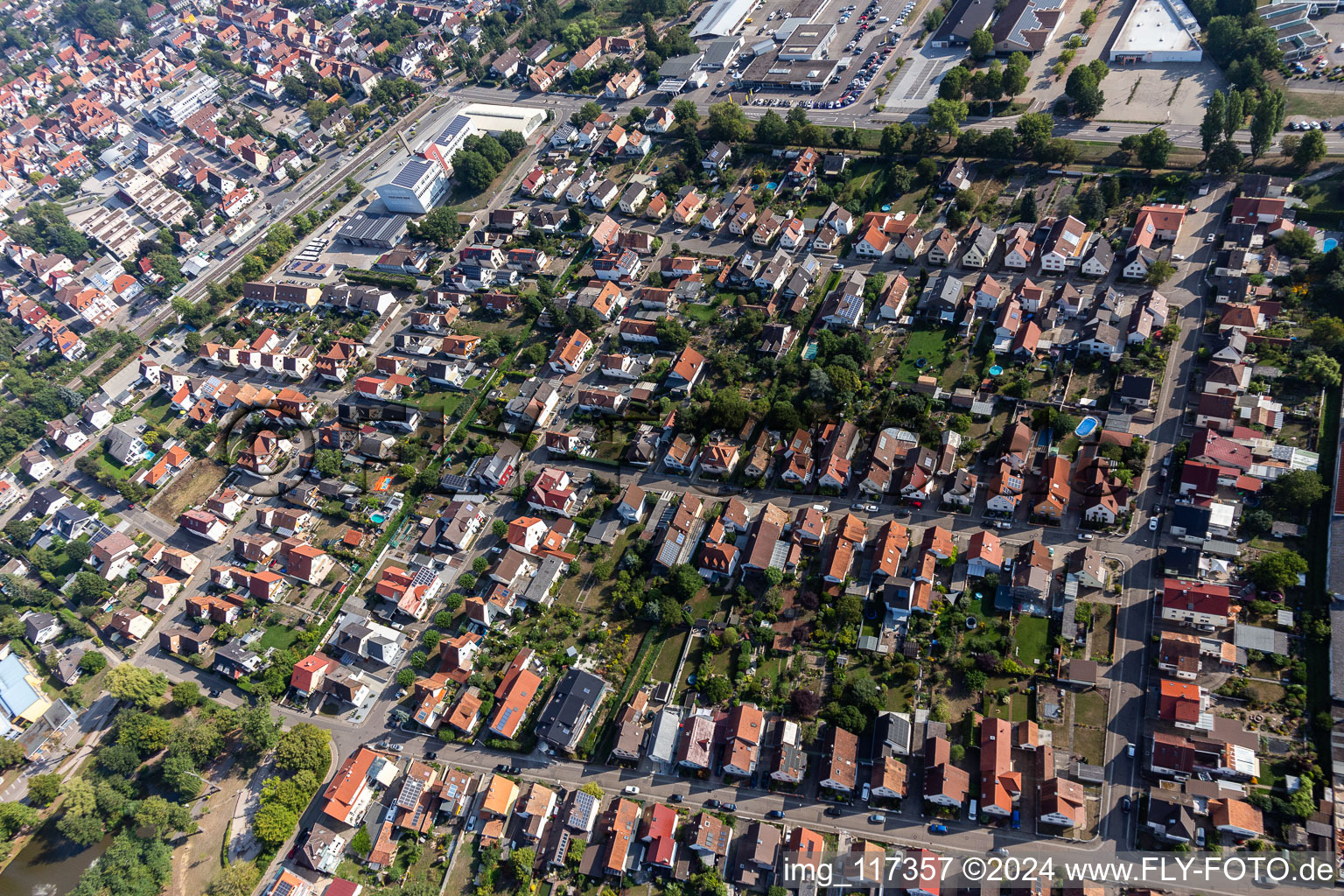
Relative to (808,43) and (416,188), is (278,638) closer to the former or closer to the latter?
(416,188)

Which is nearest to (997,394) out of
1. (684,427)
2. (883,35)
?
(684,427)

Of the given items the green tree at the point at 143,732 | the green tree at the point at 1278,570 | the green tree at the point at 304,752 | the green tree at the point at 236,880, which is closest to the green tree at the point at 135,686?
the green tree at the point at 143,732

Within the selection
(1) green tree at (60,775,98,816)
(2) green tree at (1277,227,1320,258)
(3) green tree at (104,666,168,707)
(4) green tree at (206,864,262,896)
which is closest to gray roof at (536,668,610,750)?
(4) green tree at (206,864,262,896)

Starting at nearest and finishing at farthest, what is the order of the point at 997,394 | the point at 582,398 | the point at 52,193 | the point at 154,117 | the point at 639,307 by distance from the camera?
1. the point at 997,394
2. the point at 582,398
3. the point at 639,307
4. the point at 52,193
5. the point at 154,117

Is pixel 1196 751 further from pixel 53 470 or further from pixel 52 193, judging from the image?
pixel 52 193

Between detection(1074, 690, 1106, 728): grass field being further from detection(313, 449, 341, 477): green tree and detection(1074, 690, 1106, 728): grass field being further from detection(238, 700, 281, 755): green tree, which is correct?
detection(313, 449, 341, 477): green tree

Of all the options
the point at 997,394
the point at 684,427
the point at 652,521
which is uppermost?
the point at 997,394
